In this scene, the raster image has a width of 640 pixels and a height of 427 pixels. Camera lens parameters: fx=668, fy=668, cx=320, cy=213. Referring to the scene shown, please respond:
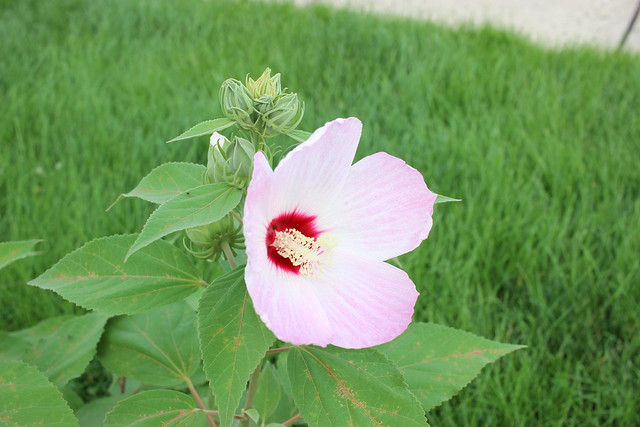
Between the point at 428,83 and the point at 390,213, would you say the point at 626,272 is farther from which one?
the point at 390,213

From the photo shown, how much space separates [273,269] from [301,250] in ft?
0.17

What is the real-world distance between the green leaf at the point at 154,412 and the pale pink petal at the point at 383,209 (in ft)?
1.22

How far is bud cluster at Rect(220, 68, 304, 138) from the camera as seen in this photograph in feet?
2.66

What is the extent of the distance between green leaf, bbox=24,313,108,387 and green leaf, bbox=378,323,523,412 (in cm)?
53

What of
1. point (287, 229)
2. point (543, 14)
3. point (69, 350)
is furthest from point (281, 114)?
point (543, 14)

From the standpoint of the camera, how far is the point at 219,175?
0.83 metres

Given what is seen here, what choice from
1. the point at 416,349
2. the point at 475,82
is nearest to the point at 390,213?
the point at 416,349

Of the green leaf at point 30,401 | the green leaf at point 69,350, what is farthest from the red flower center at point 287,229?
the green leaf at point 69,350

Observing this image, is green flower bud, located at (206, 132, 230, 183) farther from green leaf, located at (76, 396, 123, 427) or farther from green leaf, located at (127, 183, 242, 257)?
green leaf, located at (76, 396, 123, 427)

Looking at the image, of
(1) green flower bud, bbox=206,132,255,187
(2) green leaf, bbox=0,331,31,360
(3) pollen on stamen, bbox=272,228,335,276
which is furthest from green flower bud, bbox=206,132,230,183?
(2) green leaf, bbox=0,331,31,360

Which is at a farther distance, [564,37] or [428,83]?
[564,37]

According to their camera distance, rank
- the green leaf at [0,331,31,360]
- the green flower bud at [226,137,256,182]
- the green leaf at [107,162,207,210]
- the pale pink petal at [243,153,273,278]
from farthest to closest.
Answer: the green leaf at [0,331,31,360] < the green leaf at [107,162,207,210] < the green flower bud at [226,137,256,182] < the pale pink petal at [243,153,273,278]

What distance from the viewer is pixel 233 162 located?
2.67 feet

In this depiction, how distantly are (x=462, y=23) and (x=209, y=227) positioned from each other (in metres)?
3.16
